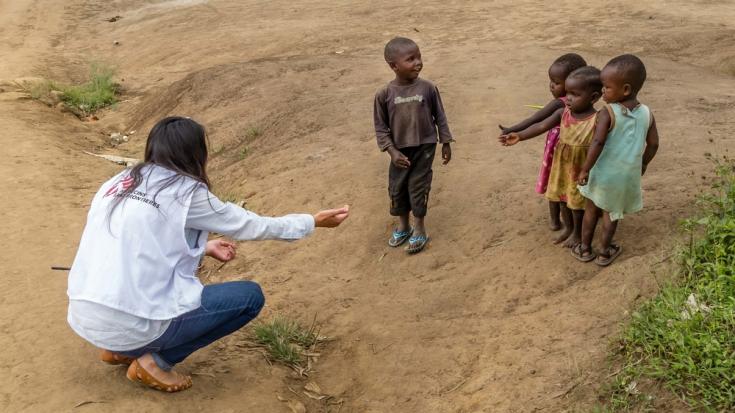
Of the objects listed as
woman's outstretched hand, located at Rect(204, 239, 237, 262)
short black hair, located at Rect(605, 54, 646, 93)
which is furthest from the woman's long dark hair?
short black hair, located at Rect(605, 54, 646, 93)

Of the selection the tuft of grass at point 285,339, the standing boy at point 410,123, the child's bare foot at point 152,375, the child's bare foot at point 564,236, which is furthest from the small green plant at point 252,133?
the child's bare foot at point 152,375

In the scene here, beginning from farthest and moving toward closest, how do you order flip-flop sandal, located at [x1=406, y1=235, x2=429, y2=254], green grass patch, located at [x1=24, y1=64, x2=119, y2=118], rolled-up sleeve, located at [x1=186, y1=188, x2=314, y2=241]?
green grass patch, located at [x1=24, y1=64, x2=119, y2=118], flip-flop sandal, located at [x1=406, y1=235, x2=429, y2=254], rolled-up sleeve, located at [x1=186, y1=188, x2=314, y2=241]

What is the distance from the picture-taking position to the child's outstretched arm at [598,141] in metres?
3.60

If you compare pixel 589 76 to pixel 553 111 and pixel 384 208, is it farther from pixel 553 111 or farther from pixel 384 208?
pixel 384 208

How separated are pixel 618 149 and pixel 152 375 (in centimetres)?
256

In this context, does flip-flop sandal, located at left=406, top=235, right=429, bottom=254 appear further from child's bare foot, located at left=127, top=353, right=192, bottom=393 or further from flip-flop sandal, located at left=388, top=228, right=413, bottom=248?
child's bare foot, located at left=127, top=353, right=192, bottom=393

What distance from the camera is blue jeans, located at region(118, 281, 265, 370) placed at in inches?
125

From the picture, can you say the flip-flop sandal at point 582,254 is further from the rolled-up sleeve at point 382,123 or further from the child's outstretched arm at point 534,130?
the rolled-up sleeve at point 382,123

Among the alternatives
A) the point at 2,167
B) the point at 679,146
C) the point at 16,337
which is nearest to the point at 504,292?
the point at 679,146

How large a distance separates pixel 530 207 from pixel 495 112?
2110 mm

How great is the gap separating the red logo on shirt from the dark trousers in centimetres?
198

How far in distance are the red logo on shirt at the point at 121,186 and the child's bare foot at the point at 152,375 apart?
76cm

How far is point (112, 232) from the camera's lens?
297 cm

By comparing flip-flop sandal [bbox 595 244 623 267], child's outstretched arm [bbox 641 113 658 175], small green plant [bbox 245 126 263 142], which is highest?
child's outstretched arm [bbox 641 113 658 175]
